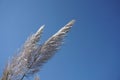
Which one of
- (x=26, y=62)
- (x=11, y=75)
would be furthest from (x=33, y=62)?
(x=11, y=75)

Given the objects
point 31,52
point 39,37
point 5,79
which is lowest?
point 5,79

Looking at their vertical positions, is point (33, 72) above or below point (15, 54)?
below

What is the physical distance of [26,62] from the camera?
2045 millimetres

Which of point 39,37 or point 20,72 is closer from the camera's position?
point 20,72

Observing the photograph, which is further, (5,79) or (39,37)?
(39,37)

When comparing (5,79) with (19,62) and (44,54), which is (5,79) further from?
(44,54)

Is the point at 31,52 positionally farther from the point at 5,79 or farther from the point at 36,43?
the point at 5,79

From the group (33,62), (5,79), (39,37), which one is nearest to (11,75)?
(5,79)

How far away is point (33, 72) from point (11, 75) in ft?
0.56

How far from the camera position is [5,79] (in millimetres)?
2023

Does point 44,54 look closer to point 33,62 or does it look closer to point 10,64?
point 33,62

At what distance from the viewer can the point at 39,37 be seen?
2.18 m

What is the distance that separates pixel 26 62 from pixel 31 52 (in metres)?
0.08

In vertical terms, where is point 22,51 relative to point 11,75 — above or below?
above
